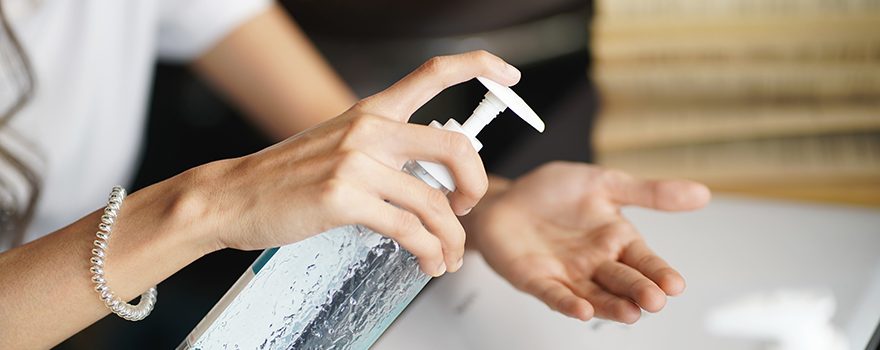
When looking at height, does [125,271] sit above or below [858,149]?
above

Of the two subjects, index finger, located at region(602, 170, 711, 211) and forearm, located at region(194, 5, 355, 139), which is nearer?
index finger, located at region(602, 170, 711, 211)

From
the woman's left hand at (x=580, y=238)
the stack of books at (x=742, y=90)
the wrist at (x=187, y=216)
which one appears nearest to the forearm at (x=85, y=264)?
the wrist at (x=187, y=216)

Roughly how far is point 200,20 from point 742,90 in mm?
558

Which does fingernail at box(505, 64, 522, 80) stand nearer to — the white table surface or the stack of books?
the white table surface

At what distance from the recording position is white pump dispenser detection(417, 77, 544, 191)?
479 mm

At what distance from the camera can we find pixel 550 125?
99cm

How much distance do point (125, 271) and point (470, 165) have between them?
19cm

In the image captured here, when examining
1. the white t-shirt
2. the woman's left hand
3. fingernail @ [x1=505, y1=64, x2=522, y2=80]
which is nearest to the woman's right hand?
fingernail @ [x1=505, y1=64, x2=522, y2=80]

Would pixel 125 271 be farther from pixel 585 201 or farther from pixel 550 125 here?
pixel 550 125

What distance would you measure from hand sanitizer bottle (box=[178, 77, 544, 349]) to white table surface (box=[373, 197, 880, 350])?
0.46 ft

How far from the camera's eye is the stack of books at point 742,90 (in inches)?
34.9

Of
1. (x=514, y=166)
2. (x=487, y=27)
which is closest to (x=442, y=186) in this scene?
(x=514, y=166)

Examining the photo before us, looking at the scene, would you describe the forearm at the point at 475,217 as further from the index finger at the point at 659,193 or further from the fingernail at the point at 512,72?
the fingernail at the point at 512,72

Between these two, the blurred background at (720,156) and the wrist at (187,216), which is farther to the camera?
the blurred background at (720,156)
